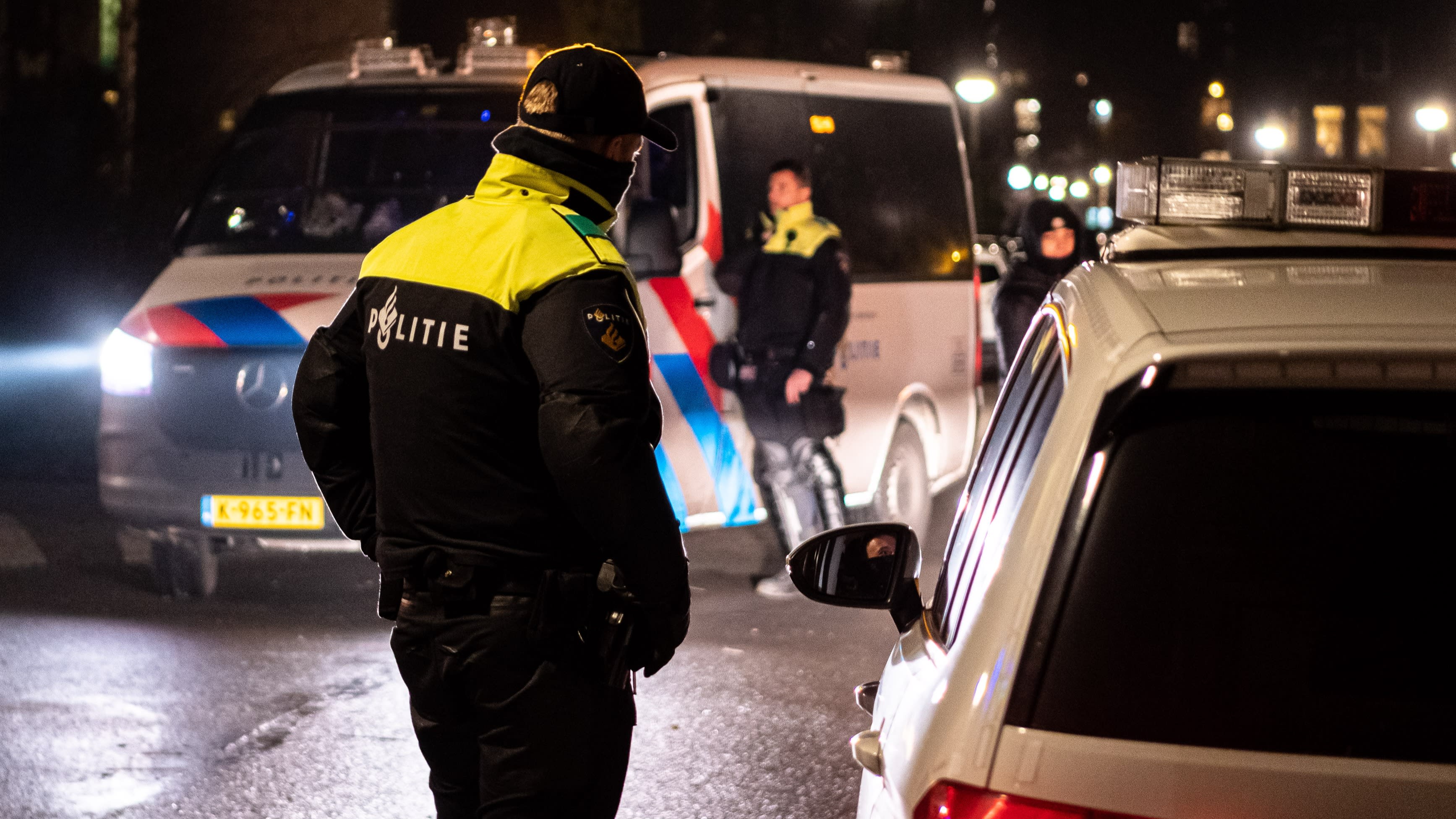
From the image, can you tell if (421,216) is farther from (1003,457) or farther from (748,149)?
(1003,457)

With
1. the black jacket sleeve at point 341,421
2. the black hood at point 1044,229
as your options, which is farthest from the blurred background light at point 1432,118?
the black jacket sleeve at point 341,421

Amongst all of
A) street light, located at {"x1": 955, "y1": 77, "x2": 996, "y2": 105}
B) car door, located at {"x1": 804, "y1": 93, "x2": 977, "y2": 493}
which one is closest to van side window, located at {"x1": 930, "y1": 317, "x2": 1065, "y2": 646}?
car door, located at {"x1": 804, "y1": 93, "x2": 977, "y2": 493}

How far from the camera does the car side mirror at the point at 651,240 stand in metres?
7.62

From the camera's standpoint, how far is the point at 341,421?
3408 mm

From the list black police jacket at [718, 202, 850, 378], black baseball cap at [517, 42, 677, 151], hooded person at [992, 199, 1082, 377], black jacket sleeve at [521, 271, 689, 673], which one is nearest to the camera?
black jacket sleeve at [521, 271, 689, 673]

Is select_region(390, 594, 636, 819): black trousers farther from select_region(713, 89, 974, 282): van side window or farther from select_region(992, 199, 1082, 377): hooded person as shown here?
select_region(992, 199, 1082, 377): hooded person

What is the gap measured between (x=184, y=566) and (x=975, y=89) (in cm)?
2657

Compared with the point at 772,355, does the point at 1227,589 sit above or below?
above

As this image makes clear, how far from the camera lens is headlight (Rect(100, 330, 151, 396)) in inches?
294

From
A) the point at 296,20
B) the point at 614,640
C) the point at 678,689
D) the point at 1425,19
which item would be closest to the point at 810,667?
the point at 678,689

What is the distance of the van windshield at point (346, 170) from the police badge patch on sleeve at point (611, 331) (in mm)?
4958

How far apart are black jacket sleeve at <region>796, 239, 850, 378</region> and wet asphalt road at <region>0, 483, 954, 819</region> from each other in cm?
108

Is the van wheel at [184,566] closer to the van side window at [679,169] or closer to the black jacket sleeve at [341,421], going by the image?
the van side window at [679,169]

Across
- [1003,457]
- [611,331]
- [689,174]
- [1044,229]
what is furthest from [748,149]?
[1003,457]
